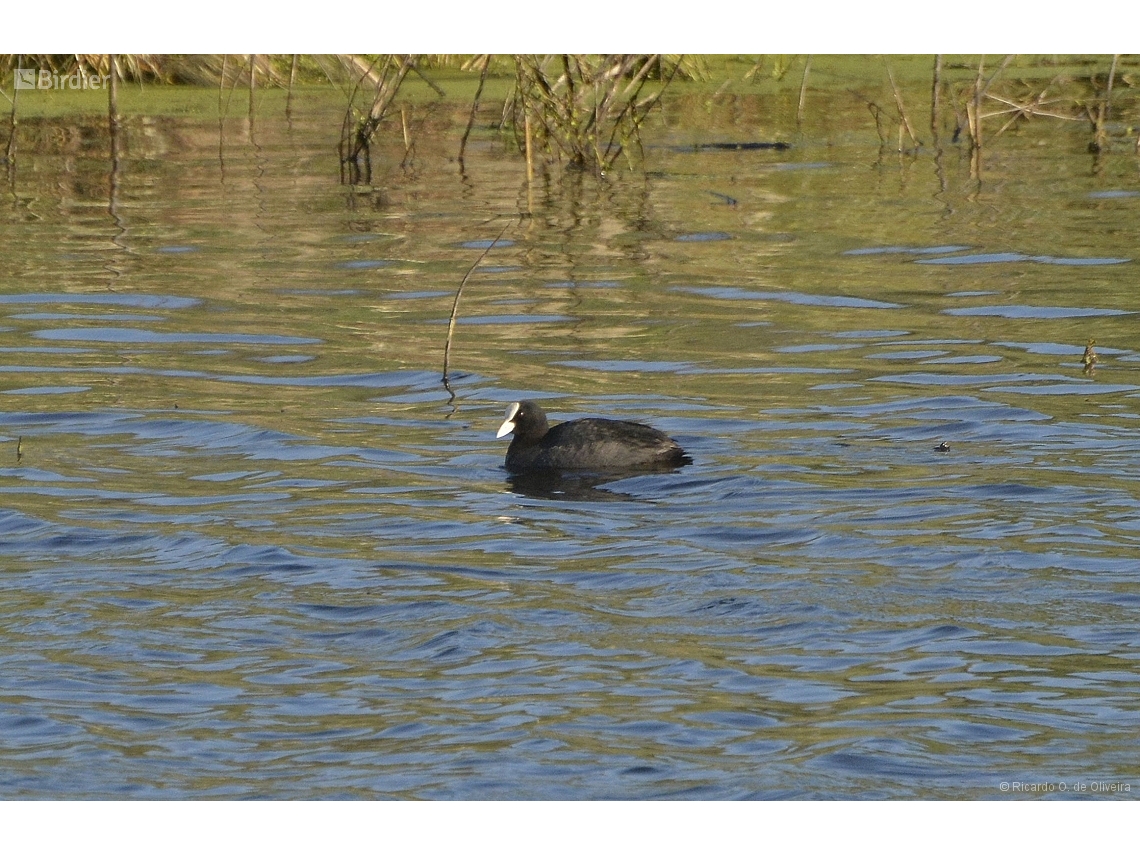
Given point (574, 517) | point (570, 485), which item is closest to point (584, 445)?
point (570, 485)

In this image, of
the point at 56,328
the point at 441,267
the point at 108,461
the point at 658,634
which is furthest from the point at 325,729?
the point at 441,267

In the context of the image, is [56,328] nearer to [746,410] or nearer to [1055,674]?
[746,410]

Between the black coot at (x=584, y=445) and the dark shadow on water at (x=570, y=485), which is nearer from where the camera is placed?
the dark shadow on water at (x=570, y=485)

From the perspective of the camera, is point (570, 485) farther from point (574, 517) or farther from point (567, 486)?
point (574, 517)

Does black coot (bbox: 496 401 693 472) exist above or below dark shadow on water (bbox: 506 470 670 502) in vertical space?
above

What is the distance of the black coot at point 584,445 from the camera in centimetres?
962

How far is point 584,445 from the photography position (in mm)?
9883

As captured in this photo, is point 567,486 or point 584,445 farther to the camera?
point 584,445

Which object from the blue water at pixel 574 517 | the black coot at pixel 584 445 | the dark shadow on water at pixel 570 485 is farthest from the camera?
the black coot at pixel 584 445

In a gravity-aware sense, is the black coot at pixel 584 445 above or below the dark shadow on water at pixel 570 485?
above

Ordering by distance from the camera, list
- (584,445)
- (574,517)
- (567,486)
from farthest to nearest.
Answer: (584,445)
(567,486)
(574,517)

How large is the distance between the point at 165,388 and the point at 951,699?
23.0ft

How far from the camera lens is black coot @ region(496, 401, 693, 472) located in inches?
379

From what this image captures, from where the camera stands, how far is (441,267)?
52.5 ft
